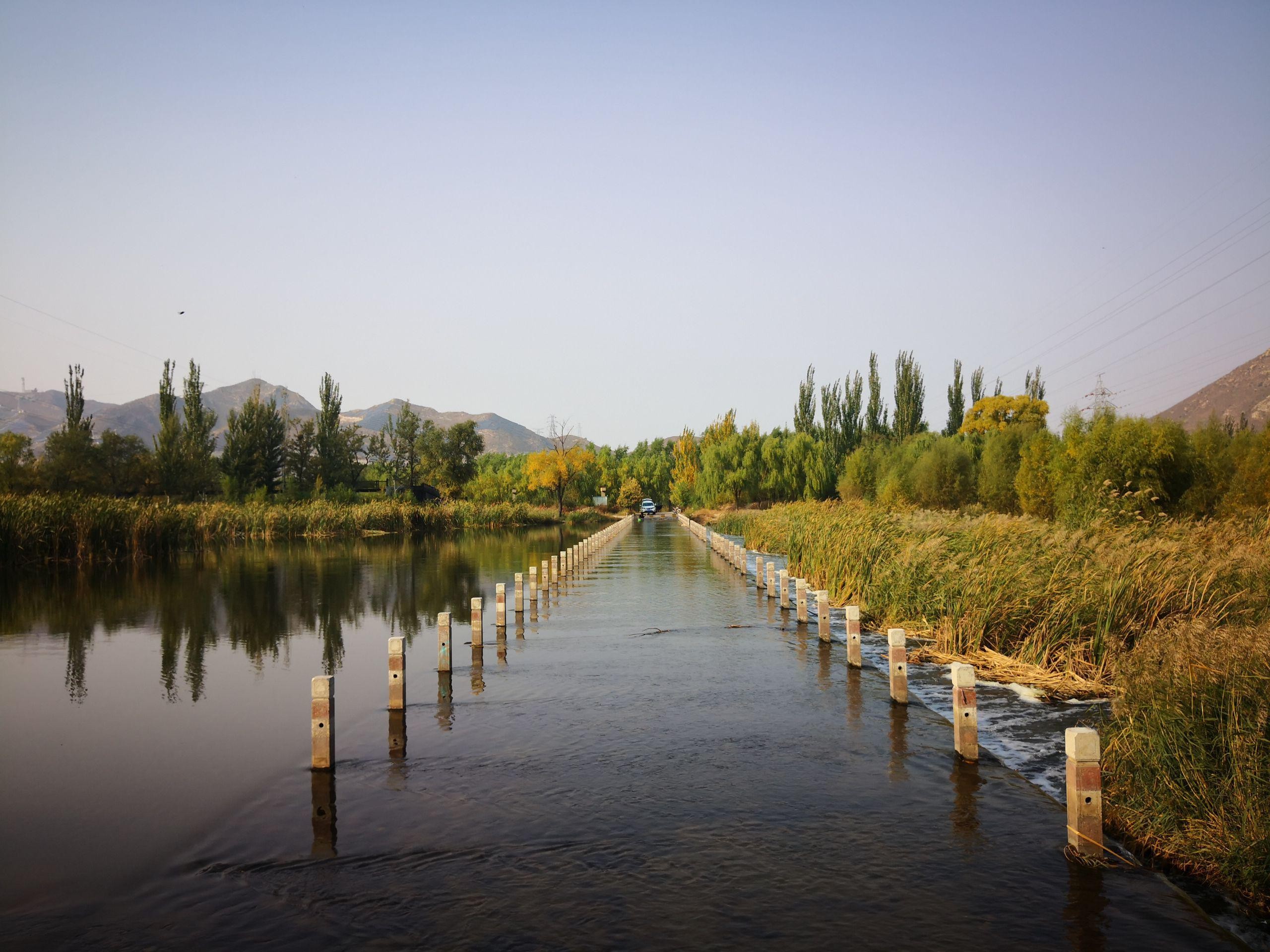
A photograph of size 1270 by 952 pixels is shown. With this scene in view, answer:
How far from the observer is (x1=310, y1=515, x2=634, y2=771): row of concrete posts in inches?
360

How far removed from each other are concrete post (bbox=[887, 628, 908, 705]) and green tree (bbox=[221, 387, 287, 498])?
6684 cm

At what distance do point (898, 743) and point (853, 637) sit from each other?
153 inches

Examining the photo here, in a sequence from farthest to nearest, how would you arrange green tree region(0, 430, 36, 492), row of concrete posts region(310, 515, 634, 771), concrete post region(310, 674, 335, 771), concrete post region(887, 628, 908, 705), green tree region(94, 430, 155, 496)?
green tree region(94, 430, 155, 496)
green tree region(0, 430, 36, 492)
concrete post region(887, 628, 908, 705)
row of concrete posts region(310, 515, 634, 771)
concrete post region(310, 674, 335, 771)

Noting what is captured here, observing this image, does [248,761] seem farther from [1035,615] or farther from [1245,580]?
[1245,580]

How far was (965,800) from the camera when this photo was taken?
8.57 metres

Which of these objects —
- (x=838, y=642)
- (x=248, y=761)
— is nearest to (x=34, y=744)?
(x=248, y=761)

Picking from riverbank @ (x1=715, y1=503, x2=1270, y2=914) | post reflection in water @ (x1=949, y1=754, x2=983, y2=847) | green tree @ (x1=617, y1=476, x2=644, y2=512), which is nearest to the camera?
riverbank @ (x1=715, y1=503, x2=1270, y2=914)

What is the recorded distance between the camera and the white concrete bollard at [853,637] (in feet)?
45.8

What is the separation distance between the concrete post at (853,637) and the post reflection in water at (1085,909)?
6882 millimetres

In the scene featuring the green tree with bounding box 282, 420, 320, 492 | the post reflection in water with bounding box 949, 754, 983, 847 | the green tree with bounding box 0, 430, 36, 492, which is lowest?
the post reflection in water with bounding box 949, 754, 983, 847

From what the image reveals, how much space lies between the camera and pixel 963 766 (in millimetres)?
9438

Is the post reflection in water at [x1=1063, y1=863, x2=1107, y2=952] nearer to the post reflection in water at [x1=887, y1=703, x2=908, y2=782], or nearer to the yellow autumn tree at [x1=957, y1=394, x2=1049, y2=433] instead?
the post reflection in water at [x1=887, y1=703, x2=908, y2=782]

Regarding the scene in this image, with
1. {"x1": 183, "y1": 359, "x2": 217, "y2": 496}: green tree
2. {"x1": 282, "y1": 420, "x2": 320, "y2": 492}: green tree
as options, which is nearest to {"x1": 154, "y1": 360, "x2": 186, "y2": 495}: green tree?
{"x1": 183, "y1": 359, "x2": 217, "y2": 496}: green tree

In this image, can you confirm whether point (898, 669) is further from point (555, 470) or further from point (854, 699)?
point (555, 470)
